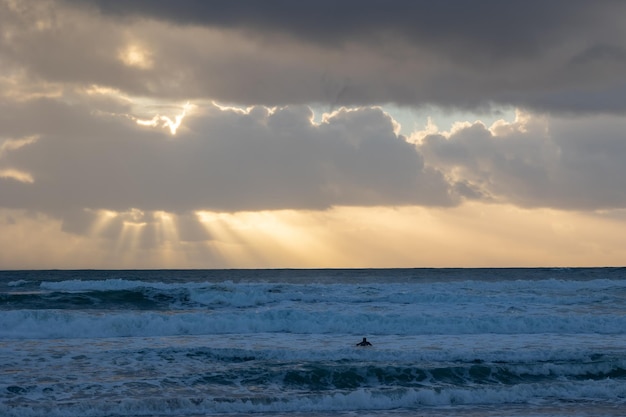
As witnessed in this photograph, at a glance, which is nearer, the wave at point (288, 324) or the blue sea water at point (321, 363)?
the blue sea water at point (321, 363)

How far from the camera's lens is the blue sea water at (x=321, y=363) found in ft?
63.4

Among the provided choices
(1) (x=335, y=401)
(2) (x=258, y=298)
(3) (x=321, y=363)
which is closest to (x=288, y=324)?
(3) (x=321, y=363)

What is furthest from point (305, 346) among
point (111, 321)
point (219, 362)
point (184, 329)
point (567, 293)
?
point (567, 293)

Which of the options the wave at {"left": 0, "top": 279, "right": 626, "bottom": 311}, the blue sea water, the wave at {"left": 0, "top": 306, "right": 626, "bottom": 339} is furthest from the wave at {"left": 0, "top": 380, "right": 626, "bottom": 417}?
the wave at {"left": 0, "top": 279, "right": 626, "bottom": 311}

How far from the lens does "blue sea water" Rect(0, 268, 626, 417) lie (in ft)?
63.4

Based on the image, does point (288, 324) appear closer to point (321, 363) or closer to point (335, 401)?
point (321, 363)

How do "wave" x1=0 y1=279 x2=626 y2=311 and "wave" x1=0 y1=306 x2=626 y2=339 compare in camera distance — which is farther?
"wave" x1=0 y1=279 x2=626 y2=311

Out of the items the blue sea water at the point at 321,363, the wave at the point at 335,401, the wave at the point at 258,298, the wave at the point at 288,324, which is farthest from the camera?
the wave at the point at 258,298

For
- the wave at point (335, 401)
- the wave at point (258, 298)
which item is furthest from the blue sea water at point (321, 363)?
the wave at point (258, 298)

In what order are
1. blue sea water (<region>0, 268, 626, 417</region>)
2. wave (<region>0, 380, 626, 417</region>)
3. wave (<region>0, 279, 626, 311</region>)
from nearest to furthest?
wave (<region>0, 380, 626, 417</region>) < blue sea water (<region>0, 268, 626, 417</region>) < wave (<region>0, 279, 626, 311</region>)

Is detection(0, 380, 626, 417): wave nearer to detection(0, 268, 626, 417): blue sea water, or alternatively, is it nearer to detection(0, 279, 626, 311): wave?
detection(0, 268, 626, 417): blue sea water

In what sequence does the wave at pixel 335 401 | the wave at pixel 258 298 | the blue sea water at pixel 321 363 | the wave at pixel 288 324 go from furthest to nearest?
1. the wave at pixel 258 298
2. the wave at pixel 288 324
3. the blue sea water at pixel 321 363
4. the wave at pixel 335 401

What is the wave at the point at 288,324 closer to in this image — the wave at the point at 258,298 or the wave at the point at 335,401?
the wave at the point at 258,298

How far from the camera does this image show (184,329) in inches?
1217
